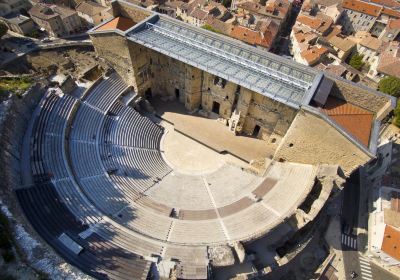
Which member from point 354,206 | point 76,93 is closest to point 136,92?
point 76,93

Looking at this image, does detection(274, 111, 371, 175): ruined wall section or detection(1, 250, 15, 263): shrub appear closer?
detection(1, 250, 15, 263): shrub

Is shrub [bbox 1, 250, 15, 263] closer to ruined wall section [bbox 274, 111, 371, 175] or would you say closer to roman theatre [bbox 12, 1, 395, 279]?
roman theatre [bbox 12, 1, 395, 279]

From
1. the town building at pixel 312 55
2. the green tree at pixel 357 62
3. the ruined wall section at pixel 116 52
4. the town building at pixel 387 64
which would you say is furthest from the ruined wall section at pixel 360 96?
the green tree at pixel 357 62

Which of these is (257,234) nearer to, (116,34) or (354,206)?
(354,206)

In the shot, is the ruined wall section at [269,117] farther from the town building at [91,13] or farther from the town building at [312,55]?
the town building at [91,13]

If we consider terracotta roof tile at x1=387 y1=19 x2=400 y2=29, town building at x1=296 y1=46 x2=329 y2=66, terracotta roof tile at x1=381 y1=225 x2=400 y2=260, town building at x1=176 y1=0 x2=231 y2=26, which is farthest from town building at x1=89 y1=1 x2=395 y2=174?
terracotta roof tile at x1=387 y1=19 x2=400 y2=29

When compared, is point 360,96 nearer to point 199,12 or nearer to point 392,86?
point 392,86
